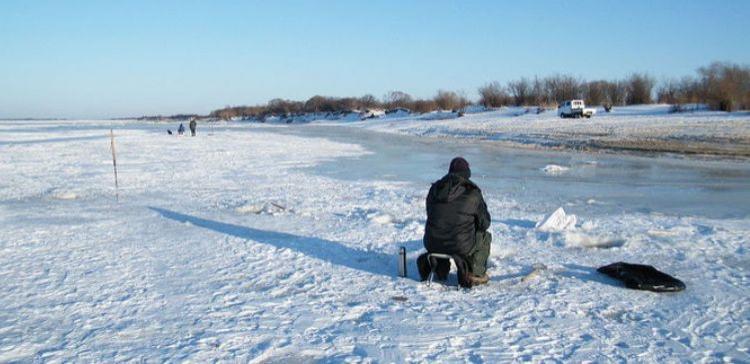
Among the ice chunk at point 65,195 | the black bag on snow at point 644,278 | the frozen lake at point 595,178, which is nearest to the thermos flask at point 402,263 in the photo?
the black bag on snow at point 644,278

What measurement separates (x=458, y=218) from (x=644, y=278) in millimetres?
2018

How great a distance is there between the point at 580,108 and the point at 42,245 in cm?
4840

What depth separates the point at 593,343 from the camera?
441cm

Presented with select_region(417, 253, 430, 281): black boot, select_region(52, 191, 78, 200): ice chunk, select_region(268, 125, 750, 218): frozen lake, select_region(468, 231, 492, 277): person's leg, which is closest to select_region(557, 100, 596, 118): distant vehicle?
select_region(268, 125, 750, 218): frozen lake

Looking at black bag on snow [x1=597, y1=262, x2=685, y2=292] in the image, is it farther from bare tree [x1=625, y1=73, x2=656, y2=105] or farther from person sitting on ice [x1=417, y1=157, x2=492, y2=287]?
bare tree [x1=625, y1=73, x2=656, y2=105]

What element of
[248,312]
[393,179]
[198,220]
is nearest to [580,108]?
[393,179]

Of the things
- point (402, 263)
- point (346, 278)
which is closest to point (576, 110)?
point (402, 263)

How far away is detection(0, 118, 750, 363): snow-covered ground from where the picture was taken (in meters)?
4.39

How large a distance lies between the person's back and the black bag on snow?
149 cm

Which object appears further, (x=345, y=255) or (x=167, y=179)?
(x=167, y=179)

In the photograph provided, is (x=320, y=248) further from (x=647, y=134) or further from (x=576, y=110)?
(x=576, y=110)

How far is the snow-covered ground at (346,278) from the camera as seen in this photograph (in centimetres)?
439

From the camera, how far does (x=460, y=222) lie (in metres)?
5.52

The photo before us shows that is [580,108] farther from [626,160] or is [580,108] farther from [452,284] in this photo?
[452,284]
